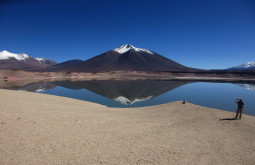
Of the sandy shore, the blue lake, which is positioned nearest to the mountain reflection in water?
the blue lake

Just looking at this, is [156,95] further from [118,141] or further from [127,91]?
[118,141]

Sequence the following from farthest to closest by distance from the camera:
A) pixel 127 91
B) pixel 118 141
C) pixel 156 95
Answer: pixel 127 91, pixel 156 95, pixel 118 141

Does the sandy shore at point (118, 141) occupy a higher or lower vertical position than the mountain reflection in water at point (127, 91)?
higher

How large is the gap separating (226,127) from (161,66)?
174 meters

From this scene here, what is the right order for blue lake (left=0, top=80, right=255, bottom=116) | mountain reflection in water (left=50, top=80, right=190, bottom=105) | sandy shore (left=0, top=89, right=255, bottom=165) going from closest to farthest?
sandy shore (left=0, top=89, right=255, bottom=165), blue lake (left=0, top=80, right=255, bottom=116), mountain reflection in water (left=50, top=80, right=190, bottom=105)

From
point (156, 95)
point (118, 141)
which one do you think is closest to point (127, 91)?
point (156, 95)

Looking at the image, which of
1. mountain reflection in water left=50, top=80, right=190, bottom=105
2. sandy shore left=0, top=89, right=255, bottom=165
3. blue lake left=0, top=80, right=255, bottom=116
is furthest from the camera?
mountain reflection in water left=50, top=80, right=190, bottom=105

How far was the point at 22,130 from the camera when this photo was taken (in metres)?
5.80

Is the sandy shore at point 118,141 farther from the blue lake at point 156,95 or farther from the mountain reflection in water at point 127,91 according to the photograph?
the mountain reflection in water at point 127,91

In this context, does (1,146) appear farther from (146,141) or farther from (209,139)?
(209,139)

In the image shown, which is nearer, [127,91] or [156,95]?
[156,95]

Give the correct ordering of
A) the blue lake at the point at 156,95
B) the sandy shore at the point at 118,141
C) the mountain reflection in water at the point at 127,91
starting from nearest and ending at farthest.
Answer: the sandy shore at the point at 118,141 < the blue lake at the point at 156,95 < the mountain reflection in water at the point at 127,91

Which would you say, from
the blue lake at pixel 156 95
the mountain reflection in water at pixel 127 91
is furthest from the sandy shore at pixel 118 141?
Answer: the mountain reflection in water at pixel 127 91

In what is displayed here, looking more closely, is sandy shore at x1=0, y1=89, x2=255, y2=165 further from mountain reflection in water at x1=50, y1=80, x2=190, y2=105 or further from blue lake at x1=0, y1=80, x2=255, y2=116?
mountain reflection in water at x1=50, y1=80, x2=190, y2=105
